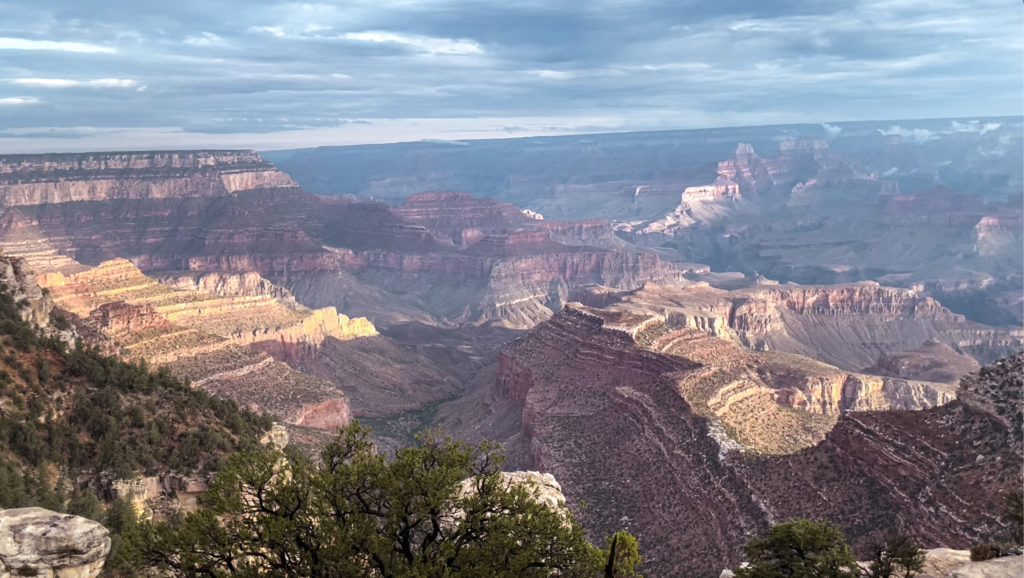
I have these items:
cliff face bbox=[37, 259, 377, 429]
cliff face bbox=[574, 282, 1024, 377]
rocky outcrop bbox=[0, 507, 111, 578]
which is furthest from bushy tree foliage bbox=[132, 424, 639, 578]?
cliff face bbox=[574, 282, 1024, 377]

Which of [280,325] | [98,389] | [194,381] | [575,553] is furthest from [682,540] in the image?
[280,325]

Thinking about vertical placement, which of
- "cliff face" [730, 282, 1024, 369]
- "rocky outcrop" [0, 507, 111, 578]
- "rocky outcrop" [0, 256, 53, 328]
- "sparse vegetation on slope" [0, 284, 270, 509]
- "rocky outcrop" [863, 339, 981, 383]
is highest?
"rocky outcrop" [0, 256, 53, 328]

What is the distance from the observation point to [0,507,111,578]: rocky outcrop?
2041 centimetres

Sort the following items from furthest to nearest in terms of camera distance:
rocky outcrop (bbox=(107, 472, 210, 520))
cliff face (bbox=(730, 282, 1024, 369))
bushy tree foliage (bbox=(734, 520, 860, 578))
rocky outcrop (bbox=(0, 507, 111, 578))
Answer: cliff face (bbox=(730, 282, 1024, 369)) < rocky outcrop (bbox=(107, 472, 210, 520)) < bushy tree foliage (bbox=(734, 520, 860, 578)) < rocky outcrop (bbox=(0, 507, 111, 578))

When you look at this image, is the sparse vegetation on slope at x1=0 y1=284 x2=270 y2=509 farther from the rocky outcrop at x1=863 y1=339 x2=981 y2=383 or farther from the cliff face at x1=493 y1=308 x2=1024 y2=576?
the rocky outcrop at x1=863 y1=339 x2=981 y2=383

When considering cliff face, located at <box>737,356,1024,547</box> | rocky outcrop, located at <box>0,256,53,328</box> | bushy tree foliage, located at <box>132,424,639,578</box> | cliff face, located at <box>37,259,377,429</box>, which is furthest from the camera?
cliff face, located at <box>37,259,377,429</box>

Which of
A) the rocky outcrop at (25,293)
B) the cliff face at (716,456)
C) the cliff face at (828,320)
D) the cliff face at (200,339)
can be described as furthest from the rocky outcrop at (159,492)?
the cliff face at (828,320)

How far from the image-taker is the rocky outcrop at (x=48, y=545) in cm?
2041

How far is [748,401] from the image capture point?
6894 cm

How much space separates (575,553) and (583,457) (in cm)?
4477

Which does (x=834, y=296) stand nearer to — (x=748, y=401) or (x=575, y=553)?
(x=748, y=401)

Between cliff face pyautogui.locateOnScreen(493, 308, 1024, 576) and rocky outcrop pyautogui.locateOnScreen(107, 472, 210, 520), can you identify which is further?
cliff face pyautogui.locateOnScreen(493, 308, 1024, 576)

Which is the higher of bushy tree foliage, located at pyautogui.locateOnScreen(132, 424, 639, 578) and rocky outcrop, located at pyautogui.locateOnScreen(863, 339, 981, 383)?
bushy tree foliage, located at pyautogui.locateOnScreen(132, 424, 639, 578)

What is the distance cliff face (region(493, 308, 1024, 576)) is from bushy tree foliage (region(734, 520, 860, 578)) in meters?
8.02
